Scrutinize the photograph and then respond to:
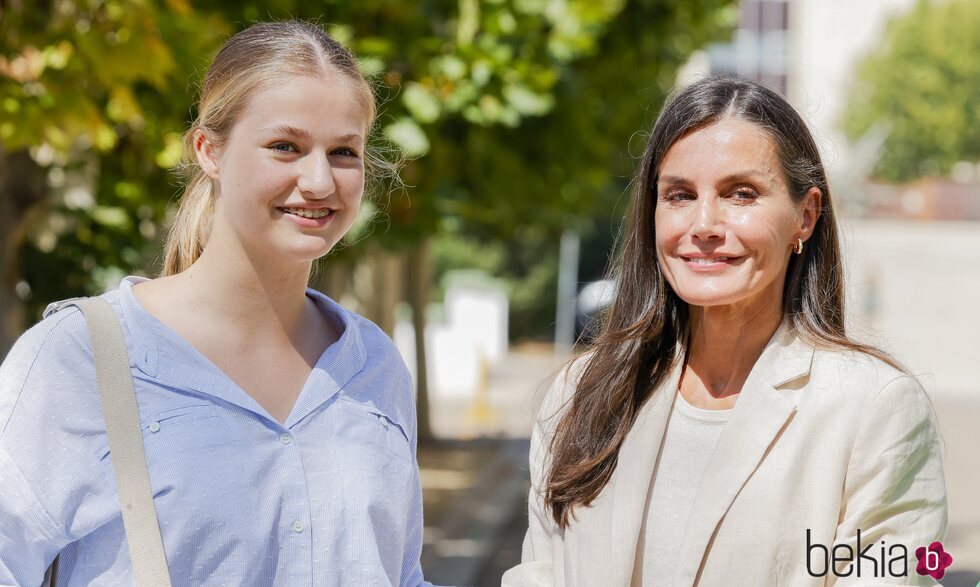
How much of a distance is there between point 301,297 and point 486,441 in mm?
15856

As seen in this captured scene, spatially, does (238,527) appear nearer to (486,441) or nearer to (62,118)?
(62,118)

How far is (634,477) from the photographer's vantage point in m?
2.77

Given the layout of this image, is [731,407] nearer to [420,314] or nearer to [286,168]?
[286,168]

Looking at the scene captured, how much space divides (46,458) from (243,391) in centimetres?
39

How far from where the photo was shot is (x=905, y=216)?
47469mm

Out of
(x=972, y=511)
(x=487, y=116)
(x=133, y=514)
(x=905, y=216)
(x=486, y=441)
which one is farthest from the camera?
(x=905, y=216)

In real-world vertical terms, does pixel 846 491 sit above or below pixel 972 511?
above

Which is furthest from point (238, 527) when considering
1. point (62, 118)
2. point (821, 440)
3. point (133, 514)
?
point (62, 118)

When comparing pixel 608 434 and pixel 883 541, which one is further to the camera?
pixel 608 434

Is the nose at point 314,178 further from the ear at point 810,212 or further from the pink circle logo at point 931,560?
the pink circle logo at point 931,560

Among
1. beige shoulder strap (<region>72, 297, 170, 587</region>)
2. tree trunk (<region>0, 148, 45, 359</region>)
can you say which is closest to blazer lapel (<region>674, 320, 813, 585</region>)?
beige shoulder strap (<region>72, 297, 170, 587</region>)

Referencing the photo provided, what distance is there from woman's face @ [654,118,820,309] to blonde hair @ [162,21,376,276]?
0.70 meters

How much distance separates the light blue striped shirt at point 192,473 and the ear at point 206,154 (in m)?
0.27

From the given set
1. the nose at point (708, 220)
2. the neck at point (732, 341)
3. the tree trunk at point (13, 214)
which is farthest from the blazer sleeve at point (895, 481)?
the tree trunk at point (13, 214)
